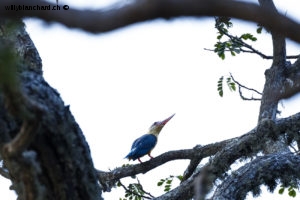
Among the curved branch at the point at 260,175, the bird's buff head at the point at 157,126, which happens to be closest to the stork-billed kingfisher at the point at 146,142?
the bird's buff head at the point at 157,126

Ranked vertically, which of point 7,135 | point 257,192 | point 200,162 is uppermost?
point 200,162

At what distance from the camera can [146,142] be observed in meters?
6.54

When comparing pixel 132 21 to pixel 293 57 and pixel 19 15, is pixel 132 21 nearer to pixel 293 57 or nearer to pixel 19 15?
pixel 19 15

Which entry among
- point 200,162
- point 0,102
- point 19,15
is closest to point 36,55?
point 200,162

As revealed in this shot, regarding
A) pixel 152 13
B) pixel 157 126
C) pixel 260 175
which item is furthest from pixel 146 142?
pixel 152 13

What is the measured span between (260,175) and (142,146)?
3.23 meters

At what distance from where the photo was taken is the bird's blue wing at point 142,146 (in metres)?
6.22

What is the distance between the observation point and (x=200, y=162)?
166 inches

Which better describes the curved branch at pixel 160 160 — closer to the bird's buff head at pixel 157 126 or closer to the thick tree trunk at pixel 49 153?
the thick tree trunk at pixel 49 153

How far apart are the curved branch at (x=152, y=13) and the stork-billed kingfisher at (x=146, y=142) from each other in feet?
15.4

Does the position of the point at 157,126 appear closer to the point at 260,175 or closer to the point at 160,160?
→ the point at 160,160

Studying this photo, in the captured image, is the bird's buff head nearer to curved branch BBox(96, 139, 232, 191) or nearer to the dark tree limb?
curved branch BBox(96, 139, 232, 191)

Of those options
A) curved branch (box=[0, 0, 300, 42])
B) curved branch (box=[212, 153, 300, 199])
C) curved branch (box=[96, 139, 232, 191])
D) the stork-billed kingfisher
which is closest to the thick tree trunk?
curved branch (box=[0, 0, 300, 42])

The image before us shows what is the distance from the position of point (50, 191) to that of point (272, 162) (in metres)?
1.34
